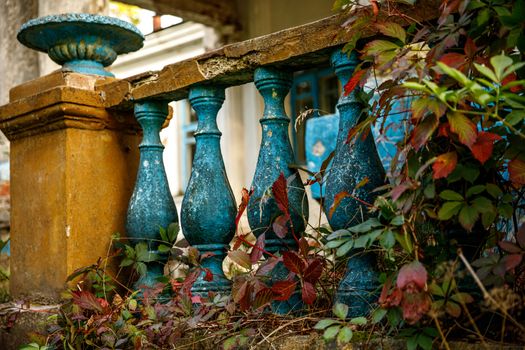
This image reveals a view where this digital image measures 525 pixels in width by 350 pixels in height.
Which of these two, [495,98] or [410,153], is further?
[410,153]

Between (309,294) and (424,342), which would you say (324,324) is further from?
(424,342)

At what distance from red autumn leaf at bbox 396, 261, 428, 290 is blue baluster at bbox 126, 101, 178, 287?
3.70 ft

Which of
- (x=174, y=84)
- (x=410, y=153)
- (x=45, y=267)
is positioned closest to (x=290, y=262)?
(x=410, y=153)

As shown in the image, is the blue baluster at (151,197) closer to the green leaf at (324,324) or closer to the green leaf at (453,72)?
the green leaf at (324,324)

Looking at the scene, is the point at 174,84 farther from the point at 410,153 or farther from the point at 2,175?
the point at 2,175

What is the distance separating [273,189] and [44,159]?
110cm

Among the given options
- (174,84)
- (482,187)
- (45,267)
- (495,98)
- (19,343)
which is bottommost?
(19,343)

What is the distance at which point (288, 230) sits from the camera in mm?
1943

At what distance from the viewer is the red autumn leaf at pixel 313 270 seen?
1676 mm

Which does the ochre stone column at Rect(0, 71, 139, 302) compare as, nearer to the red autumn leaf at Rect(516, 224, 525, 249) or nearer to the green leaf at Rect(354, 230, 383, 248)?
the green leaf at Rect(354, 230, 383, 248)

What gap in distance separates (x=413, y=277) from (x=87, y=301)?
1190 millimetres

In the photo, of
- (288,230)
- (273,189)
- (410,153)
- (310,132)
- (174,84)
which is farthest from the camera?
(310,132)

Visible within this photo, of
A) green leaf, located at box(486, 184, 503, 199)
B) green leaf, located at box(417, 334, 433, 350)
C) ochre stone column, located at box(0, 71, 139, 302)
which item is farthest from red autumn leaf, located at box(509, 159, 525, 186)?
ochre stone column, located at box(0, 71, 139, 302)

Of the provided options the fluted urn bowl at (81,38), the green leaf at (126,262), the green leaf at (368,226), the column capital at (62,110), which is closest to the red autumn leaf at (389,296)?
the green leaf at (368,226)
